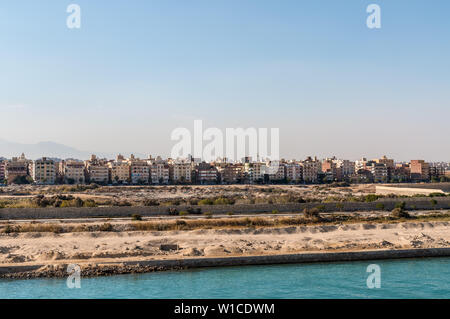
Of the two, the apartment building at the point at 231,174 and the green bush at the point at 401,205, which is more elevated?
the apartment building at the point at 231,174

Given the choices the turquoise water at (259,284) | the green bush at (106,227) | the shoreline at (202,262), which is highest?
the green bush at (106,227)

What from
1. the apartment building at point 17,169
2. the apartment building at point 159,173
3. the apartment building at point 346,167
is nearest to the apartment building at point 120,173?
the apartment building at point 159,173

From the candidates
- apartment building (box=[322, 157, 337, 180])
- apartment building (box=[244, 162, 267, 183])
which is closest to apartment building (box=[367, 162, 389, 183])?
apartment building (box=[322, 157, 337, 180])

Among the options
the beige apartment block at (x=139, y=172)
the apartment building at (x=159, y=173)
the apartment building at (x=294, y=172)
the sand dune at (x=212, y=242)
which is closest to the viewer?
the sand dune at (x=212, y=242)

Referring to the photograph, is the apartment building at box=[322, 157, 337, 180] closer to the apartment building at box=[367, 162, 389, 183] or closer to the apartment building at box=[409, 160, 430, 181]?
the apartment building at box=[367, 162, 389, 183]

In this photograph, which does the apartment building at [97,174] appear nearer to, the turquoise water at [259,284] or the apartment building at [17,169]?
the apartment building at [17,169]

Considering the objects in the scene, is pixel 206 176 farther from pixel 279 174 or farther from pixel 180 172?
pixel 279 174
